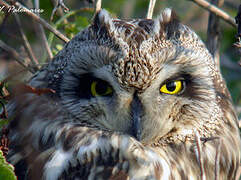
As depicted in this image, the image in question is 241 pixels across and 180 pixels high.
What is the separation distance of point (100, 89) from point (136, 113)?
0.65 ft

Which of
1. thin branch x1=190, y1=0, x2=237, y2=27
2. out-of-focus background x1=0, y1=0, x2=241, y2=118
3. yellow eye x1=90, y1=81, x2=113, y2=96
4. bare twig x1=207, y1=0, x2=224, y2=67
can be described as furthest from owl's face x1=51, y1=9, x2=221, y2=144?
out-of-focus background x1=0, y1=0, x2=241, y2=118

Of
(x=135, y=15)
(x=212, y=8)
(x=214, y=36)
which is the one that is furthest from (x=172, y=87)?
(x=135, y=15)

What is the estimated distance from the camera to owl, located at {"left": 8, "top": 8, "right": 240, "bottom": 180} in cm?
216

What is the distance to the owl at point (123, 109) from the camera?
2.16 metres

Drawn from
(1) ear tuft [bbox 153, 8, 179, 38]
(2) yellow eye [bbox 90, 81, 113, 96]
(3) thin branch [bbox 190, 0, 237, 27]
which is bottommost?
(2) yellow eye [bbox 90, 81, 113, 96]

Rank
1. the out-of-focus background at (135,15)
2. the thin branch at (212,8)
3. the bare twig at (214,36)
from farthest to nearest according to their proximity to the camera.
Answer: the out-of-focus background at (135,15), the bare twig at (214,36), the thin branch at (212,8)

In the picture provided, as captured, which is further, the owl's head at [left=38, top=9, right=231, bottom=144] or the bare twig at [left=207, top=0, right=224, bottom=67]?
the bare twig at [left=207, top=0, right=224, bottom=67]

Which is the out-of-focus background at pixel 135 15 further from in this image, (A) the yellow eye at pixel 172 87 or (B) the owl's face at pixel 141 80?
(A) the yellow eye at pixel 172 87

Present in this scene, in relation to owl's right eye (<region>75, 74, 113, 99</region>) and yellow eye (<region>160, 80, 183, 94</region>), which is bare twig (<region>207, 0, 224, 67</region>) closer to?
yellow eye (<region>160, 80, 183, 94</region>)

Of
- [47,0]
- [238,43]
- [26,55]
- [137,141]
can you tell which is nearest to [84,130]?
[137,141]

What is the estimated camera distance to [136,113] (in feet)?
7.11

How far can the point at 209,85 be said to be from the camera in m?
2.32

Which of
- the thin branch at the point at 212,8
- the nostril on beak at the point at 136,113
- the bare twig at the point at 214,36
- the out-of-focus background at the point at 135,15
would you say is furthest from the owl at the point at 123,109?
the out-of-focus background at the point at 135,15

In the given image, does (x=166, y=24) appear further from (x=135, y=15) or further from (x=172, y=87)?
(x=135, y=15)
